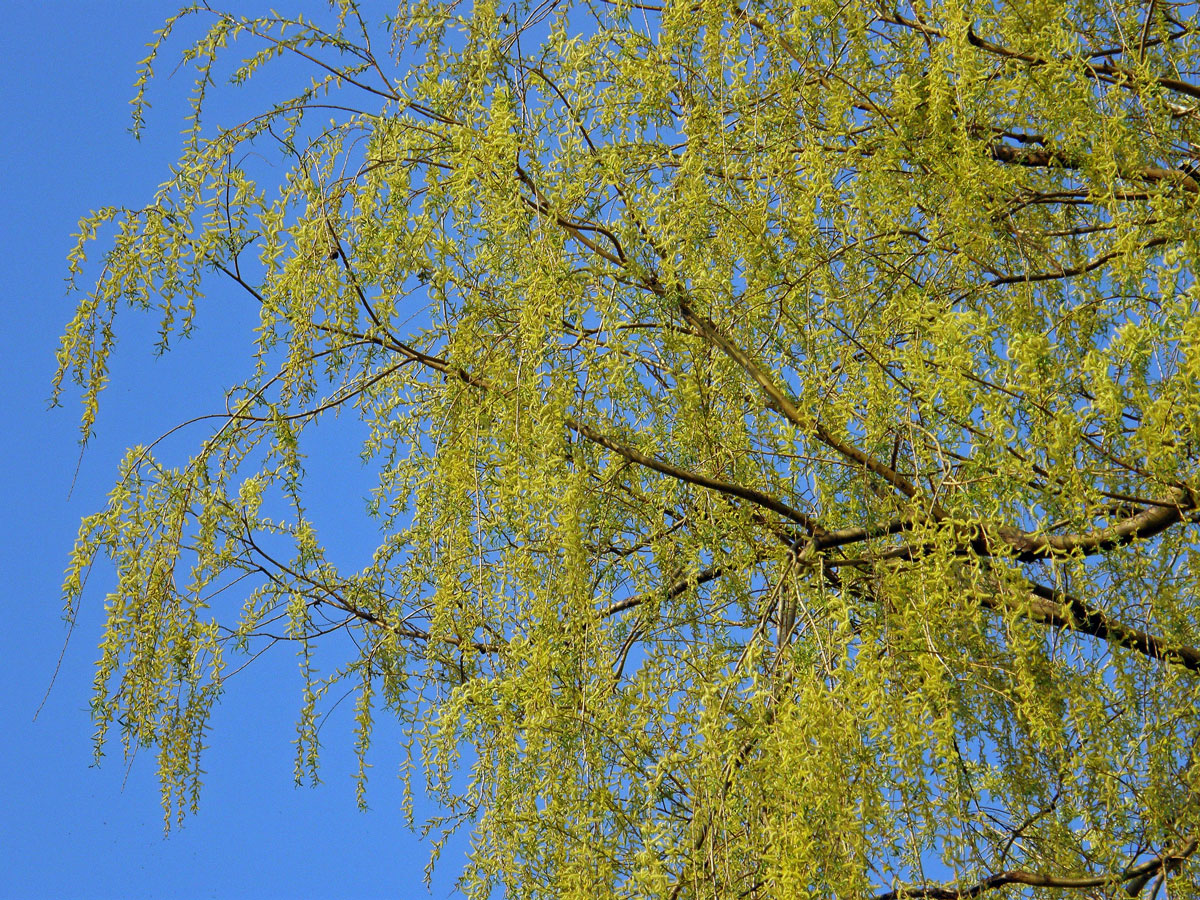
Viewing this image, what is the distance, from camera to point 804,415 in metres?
2.30

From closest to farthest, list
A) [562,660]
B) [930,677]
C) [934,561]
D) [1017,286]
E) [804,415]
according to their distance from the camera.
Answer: [930,677]
[934,561]
[562,660]
[804,415]
[1017,286]

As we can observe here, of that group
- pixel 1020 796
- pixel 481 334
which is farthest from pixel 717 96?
pixel 1020 796

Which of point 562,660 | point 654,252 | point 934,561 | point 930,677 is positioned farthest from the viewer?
point 654,252

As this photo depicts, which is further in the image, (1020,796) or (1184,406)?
(1020,796)

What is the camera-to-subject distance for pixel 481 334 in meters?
2.49

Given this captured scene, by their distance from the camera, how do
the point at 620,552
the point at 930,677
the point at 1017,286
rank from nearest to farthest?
1. the point at 930,677
2. the point at 1017,286
3. the point at 620,552

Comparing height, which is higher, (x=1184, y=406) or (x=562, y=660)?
(x=1184, y=406)

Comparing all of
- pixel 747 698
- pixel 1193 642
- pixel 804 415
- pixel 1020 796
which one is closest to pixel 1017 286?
pixel 804 415

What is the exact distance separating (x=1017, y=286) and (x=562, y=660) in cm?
132

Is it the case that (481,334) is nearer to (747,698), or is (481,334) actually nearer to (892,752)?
Answer: (747,698)

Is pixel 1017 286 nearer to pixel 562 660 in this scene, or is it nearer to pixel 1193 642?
pixel 1193 642

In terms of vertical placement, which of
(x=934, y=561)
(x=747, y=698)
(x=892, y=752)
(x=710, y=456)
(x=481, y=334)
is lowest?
(x=892, y=752)

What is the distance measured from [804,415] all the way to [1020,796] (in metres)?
0.99

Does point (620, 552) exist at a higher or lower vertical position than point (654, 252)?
lower
